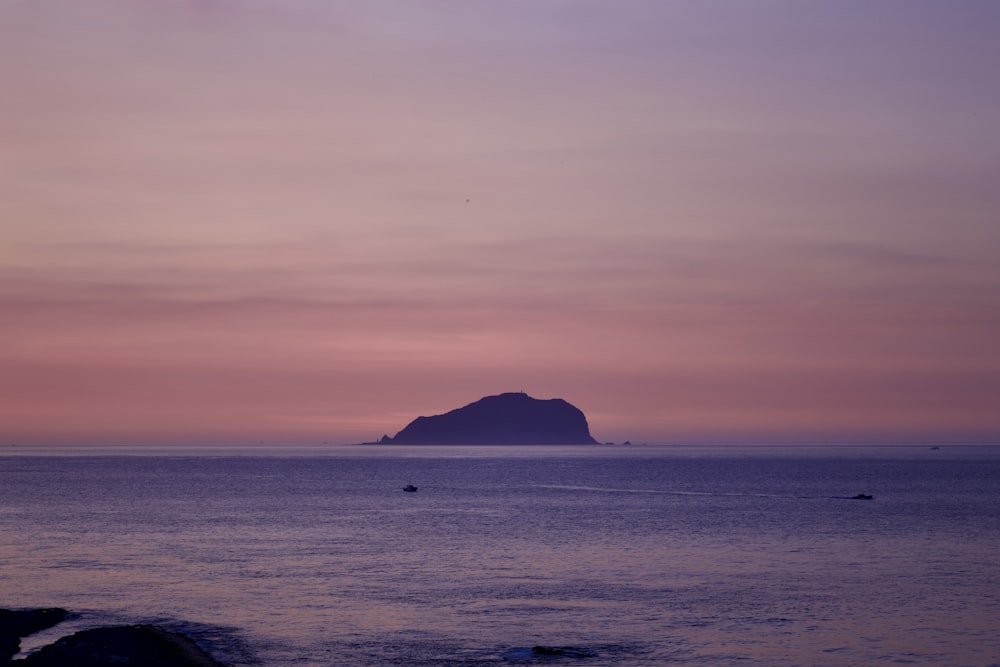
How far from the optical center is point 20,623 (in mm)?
49375

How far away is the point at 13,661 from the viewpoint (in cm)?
4025

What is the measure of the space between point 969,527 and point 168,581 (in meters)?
79.4

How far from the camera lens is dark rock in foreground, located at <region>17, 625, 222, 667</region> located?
3959 centimetres

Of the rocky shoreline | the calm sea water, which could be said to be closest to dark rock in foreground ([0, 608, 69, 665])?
the rocky shoreline

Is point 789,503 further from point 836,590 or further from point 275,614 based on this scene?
point 275,614

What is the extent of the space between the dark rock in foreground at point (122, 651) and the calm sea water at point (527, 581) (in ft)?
7.76

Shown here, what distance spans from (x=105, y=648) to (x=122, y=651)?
680 millimetres

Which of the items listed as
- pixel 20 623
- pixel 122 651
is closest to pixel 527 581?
pixel 20 623

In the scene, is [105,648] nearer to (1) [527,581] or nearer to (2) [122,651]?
(2) [122,651]

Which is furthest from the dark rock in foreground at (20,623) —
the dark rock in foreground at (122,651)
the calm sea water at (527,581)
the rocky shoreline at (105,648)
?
the dark rock in foreground at (122,651)

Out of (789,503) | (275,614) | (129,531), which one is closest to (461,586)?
(275,614)

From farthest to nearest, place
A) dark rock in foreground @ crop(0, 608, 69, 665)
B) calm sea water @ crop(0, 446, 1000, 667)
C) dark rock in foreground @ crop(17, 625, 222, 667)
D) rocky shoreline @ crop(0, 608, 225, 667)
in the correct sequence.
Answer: calm sea water @ crop(0, 446, 1000, 667)
dark rock in foreground @ crop(0, 608, 69, 665)
rocky shoreline @ crop(0, 608, 225, 667)
dark rock in foreground @ crop(17, 625, 222, 667)

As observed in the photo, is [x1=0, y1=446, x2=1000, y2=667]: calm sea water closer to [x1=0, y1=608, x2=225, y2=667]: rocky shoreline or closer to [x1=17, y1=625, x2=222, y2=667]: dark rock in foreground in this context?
[x1=0, y1=608, x2=225, y2=667]: rocky shoreline

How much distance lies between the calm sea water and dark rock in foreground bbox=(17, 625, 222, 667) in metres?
2.37
